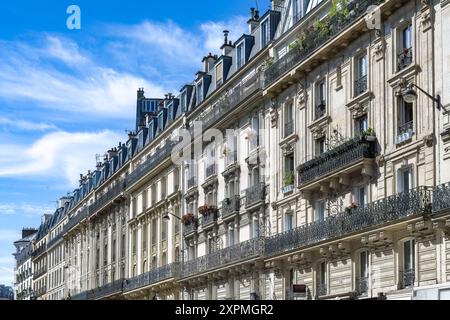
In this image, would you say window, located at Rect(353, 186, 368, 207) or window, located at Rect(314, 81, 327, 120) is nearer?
window, located at Rect(353, 186, 368, 207)

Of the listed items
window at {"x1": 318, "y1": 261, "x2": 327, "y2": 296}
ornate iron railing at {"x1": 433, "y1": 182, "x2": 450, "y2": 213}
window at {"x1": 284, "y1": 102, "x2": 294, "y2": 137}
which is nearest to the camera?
ornate iron railing at {"x1": 433, "y1": 182, "x2": 450, "y2": 213}

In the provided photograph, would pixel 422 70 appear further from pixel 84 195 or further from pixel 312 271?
pixel 84 195

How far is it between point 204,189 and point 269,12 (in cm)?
1061

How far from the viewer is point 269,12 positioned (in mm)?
38344

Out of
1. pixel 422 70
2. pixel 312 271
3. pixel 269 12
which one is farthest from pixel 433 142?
pixel 269 12

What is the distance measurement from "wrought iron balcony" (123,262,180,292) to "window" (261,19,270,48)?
14325 millimetres

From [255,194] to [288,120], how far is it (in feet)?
13.4

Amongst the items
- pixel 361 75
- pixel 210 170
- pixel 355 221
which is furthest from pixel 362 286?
pixel 210 170

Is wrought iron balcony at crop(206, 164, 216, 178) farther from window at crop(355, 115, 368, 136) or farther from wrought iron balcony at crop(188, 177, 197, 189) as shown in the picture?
window at crop(355, 115, 368, 136)

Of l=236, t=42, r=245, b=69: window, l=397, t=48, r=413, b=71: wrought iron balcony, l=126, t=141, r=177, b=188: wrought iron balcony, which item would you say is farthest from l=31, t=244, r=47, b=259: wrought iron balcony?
l=397, t=48, r=413, b=71: wrought iron balcony

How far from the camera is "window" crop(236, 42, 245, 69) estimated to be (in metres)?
41.1

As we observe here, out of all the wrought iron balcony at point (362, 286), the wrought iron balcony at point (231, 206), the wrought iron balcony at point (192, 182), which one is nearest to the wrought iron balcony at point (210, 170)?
the wrought iron balcony at point (192, 182)

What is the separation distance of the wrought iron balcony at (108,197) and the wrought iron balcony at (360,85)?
3550cm

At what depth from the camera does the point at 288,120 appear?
34.8m
